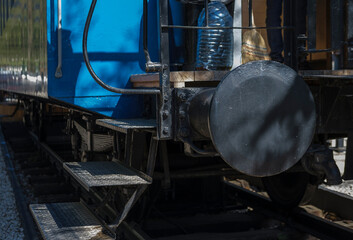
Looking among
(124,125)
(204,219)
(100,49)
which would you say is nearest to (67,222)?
(124,125)

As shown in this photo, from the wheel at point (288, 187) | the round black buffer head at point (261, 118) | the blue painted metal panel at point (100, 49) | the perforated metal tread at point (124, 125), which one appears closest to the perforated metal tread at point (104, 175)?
the perforated metal tread at point (124, 125)

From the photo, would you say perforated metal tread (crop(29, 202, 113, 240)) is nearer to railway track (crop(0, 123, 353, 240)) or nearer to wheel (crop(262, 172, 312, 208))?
railway track (crop(0, 123, 353, 240))

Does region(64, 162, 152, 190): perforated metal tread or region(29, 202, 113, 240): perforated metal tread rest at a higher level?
region(64, 162, 152, 190): perforated metal tread

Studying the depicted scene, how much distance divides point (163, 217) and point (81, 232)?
162 cm

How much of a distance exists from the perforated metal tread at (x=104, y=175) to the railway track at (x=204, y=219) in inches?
16.0

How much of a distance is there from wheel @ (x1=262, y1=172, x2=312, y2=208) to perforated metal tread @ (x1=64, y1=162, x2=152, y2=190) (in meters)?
1.85

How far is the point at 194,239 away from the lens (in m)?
4.90

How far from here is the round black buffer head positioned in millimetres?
3344

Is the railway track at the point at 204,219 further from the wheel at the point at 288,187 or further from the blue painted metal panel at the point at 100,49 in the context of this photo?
the blue painted metal panel at the point at 100,49

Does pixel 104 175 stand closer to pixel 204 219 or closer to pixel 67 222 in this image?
pixel 67 222

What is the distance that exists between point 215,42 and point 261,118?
1.09 meters

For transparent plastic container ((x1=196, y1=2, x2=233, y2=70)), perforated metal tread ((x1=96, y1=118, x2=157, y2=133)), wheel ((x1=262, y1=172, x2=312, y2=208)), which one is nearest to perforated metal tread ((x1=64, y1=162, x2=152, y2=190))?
perforated metal tread ((x1=96, y1=118, x2=157, y2=133))

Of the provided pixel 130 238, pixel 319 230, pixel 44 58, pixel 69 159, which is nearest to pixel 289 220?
pixel 319 230

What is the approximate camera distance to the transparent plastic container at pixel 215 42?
14.1ft
